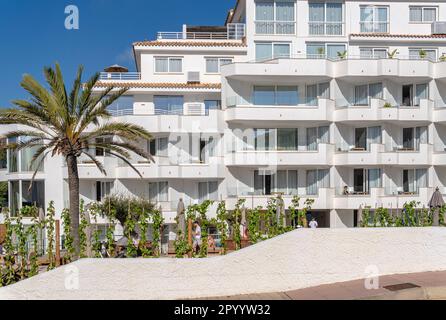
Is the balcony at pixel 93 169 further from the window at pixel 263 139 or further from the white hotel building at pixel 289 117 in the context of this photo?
the window at pixel 263 139

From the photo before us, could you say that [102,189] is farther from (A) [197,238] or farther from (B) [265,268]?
→ (B) [265,268]

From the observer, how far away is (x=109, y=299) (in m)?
13.6

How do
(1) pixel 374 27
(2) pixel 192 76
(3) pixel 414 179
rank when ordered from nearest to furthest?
(3) pixel 414 179
(2) pixel 192 76
(1) pixel 374 27

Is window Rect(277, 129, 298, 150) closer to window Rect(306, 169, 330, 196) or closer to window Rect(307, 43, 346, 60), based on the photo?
window Rect(306, 169, 330, 196)

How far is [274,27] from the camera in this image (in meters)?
32.3

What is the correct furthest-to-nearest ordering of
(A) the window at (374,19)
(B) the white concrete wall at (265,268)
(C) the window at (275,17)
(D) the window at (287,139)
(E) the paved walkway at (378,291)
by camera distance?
(A) the window at (374,19) → (C) the window at (275,17) → (D) the window at (287,139) → (B) the white concrete wall at (265,268) → (E) the paved walkway at (378,291)

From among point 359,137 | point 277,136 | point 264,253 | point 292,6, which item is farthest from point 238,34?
point 264,253

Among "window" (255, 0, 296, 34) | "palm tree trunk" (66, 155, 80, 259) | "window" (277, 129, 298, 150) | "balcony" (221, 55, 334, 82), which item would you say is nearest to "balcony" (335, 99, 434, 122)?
"balcony" (221, 55, 334, 82)

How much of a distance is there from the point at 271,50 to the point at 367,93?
7134 millimetres

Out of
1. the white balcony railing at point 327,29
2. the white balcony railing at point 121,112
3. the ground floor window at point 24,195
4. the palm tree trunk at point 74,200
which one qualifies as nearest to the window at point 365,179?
the white balcony railing at point 327,29

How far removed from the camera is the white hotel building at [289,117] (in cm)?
2922

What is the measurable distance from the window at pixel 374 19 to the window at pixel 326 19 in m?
1.68

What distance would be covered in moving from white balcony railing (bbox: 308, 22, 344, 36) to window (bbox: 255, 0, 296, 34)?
1.39m

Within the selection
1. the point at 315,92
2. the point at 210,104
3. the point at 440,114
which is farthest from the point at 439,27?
the point at 210,104
